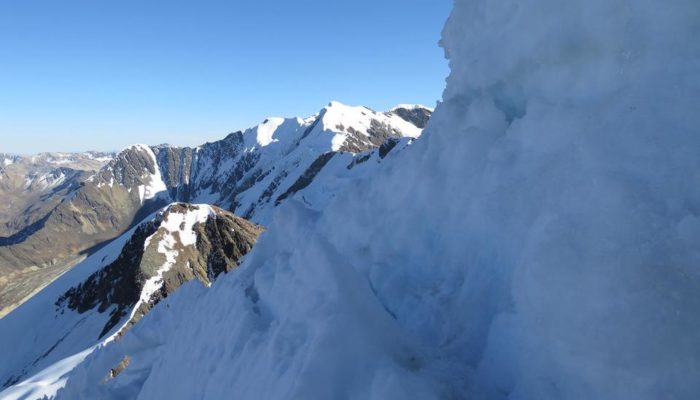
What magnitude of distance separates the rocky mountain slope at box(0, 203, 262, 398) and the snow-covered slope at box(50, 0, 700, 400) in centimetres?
7118

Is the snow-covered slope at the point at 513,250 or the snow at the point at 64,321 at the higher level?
the snow-covered slope at the point at 513,250

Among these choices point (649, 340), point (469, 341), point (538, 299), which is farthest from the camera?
point (469, 341)

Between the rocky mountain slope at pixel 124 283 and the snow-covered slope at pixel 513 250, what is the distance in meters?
71.2

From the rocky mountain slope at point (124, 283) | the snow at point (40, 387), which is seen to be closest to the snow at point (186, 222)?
the rocky mountain slope at point (124, 283)

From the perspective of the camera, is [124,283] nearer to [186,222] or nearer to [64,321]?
[64,321]

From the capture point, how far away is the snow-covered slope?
5492mm

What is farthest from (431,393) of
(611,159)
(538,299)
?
(611,159)

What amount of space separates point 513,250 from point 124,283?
298ft

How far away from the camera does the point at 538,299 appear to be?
6312 mm

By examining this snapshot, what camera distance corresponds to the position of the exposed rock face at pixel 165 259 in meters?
81.9

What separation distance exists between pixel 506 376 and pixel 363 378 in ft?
7.42

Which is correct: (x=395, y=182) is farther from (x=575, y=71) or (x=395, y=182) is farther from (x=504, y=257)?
A: (x=575, y=71)

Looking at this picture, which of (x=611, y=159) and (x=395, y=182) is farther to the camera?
(x=395, y=182)

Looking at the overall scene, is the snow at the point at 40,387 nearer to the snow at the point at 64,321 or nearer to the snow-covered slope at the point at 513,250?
the snow at the point at 64,321
